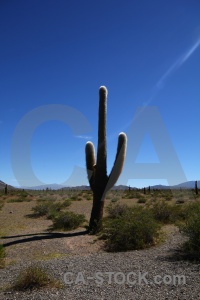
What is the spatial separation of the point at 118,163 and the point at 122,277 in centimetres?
803

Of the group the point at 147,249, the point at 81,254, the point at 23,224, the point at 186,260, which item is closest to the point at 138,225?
the point at 147,249

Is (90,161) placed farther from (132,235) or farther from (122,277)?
(122,277)

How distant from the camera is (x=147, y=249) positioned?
34.4ft

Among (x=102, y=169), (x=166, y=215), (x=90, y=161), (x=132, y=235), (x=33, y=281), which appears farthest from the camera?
(x=166, y=215)

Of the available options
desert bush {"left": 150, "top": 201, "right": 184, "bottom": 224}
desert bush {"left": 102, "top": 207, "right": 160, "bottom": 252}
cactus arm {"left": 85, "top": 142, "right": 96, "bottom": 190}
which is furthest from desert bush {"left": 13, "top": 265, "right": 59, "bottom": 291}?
desert bush {"left": 150, "top": 201, "right": 184, "bottom": 224}

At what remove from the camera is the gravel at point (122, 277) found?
20.3 feet

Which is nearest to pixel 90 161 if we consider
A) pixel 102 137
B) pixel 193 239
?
pixel 102 137

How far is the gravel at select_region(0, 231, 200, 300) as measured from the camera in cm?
619

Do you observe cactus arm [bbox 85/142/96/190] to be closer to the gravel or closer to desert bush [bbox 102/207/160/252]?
desert bush [bbox 102/207/160/252]

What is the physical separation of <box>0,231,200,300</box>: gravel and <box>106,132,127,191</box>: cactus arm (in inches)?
213

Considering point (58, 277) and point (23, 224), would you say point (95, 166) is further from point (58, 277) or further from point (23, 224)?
point (58, 277)

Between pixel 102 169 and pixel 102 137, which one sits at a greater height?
pixel 102 137

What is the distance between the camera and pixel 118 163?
14969mm

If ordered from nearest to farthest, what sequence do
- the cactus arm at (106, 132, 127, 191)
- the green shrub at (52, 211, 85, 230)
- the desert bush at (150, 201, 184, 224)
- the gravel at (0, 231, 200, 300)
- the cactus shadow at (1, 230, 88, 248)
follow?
the gravel at (0, 231, 200, 300) < the cactus shadow at (1, 230, 88, 248) < the cactus arm at (106, 132, 127, 191) < the green shrub at (52, 211, 85, 230) < the desert bush at (150, 201, 184, 224)
